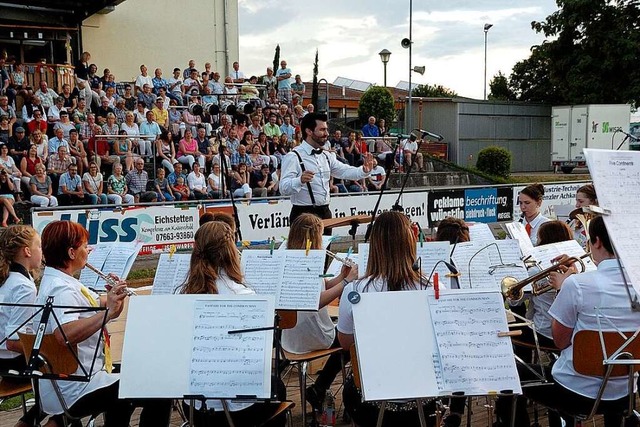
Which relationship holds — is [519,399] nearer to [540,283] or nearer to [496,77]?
[540,283]

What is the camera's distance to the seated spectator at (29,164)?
1325cm

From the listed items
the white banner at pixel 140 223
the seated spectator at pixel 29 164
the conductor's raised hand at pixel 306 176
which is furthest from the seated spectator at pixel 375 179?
the conductor's raised hand at pixel 306 176

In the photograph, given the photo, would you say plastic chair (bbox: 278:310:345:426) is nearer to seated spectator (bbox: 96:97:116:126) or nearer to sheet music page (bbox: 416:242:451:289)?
sheet music page (bbox: 416:242:451:289)

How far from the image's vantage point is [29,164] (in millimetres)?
13484

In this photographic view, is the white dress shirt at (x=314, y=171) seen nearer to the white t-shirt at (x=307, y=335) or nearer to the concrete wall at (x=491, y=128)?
the white t-shirt at (x=307, y=335)

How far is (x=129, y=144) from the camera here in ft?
51.8

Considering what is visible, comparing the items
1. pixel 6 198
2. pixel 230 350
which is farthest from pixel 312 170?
pixel 6 198

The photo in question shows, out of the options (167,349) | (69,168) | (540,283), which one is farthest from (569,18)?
(167,349)

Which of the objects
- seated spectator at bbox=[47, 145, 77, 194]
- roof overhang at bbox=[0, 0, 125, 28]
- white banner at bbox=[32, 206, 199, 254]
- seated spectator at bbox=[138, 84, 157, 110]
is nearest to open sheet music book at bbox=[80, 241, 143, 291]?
white banner at bbox=[32, 206, 199, 254]

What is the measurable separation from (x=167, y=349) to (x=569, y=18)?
3546cm

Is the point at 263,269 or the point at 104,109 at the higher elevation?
the point at 104,109

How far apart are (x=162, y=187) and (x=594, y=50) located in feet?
87.4

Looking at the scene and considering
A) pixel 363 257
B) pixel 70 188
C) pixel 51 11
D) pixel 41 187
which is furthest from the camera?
pixel 51 11

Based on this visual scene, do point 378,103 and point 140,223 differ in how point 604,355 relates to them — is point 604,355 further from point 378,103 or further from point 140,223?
point 378,103
